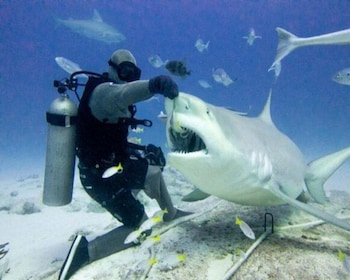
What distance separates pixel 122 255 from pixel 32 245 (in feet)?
12.5

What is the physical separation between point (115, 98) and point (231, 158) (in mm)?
1689

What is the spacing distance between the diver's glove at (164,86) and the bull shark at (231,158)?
8 centimetres

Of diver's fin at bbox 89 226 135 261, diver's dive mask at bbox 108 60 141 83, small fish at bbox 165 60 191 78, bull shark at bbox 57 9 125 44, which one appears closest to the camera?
diver's fin at bbox 89 226 135 261

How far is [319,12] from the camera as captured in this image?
322 ft

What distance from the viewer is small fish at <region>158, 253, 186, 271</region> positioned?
11.4ft

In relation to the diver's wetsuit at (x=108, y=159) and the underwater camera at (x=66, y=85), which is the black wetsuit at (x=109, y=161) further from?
the underwater camera at (x=66, y=85)

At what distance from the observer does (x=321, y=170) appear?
4.50 m

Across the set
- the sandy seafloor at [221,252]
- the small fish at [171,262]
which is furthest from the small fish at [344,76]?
the small fish at [171,262]

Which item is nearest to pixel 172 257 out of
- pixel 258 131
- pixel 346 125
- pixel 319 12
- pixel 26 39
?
pixel 258 131

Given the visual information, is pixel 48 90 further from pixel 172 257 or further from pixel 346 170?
pixel 172 257

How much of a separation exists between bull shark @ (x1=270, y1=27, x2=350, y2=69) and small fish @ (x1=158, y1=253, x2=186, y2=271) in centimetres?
298

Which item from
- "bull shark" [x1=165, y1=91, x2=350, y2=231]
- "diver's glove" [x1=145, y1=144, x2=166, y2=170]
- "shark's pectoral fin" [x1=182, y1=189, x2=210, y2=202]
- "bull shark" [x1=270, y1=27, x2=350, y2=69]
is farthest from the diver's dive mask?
"bull shark" [x1=270, y1=27, x2=350, y2=69]

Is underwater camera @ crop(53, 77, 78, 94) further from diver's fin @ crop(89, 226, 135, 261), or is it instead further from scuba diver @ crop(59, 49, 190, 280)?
diver's fin @ crop(89, 226, 135, 261)

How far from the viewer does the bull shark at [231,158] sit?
2.77 m
